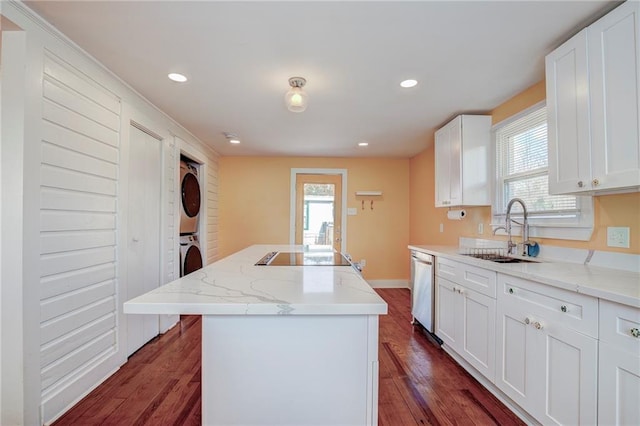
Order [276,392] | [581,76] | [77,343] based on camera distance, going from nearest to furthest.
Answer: [276,392] < [581,76] < [77,343]

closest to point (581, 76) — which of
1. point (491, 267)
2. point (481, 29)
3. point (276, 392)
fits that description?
point (481, 29)

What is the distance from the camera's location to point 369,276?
16.4 feet

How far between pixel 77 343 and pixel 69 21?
1947 millimetres

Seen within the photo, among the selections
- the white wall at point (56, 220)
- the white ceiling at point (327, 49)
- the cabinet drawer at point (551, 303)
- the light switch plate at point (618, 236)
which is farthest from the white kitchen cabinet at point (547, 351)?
the white wall at point (56, 220)

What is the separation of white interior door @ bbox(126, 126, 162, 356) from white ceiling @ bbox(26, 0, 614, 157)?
493 mm

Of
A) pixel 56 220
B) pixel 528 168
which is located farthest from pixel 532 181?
pixel 56 220

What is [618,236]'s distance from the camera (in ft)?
5.28

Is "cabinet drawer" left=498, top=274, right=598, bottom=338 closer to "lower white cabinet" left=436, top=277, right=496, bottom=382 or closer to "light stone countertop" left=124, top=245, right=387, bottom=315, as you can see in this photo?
"lower white cabinet" left=436, top=277, right=496, bottom=382

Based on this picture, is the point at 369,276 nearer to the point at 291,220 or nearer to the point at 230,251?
the point at 291,220

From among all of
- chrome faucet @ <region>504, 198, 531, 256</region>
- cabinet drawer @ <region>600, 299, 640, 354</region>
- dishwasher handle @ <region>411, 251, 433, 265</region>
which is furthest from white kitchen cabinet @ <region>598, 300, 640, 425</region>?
dishwasher handle @ <region>411, 251, 433, 265</region>

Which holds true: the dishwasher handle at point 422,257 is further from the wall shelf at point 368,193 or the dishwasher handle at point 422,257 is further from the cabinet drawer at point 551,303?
the wall shelf at point 368,193

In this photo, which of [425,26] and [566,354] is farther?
[425,26]

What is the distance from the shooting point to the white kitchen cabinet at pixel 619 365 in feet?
3.46

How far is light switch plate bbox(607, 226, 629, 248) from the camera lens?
1571 millimetres
